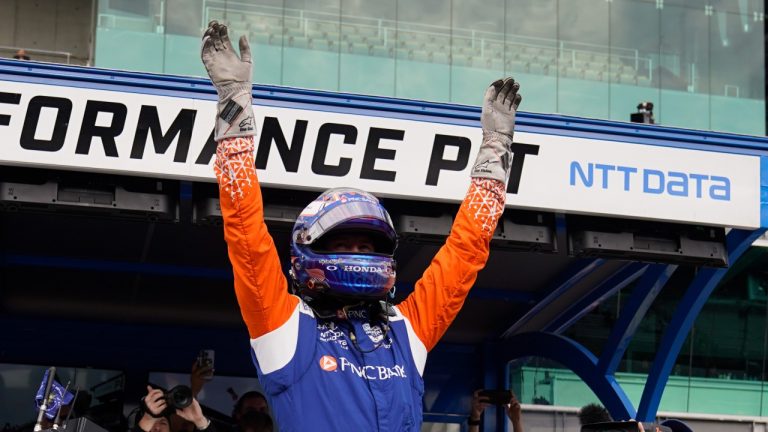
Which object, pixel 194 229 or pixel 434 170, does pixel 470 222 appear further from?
pixel 194 229

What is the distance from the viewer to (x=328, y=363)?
3.79 metres

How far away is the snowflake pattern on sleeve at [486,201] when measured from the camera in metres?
4.22

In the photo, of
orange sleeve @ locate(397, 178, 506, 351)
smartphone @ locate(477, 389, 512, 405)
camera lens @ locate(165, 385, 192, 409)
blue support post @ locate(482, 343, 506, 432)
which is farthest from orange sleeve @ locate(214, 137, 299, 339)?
blue support post @ locate(482, 343, 506, 432)

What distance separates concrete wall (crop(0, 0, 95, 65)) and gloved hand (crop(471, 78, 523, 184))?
14.2 metres

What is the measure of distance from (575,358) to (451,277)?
22.3ft

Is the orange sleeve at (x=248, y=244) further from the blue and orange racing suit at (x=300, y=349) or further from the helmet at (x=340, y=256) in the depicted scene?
the helmet at (x=340, y=256)

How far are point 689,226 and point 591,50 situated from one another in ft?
29.0

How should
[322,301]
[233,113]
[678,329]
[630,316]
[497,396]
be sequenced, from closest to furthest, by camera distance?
[233,113], [322,301], [678,329], [630,316], [497,396]

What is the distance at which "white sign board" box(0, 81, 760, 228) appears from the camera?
7297 mm

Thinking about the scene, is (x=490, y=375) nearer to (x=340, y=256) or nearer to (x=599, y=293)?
(x=599, y=293)

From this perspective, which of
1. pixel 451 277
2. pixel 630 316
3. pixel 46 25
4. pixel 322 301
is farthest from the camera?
pixel 46 25

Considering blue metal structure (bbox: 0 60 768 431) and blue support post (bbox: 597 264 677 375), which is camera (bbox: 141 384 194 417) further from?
blue support post (bbox: 597 264 677 375)

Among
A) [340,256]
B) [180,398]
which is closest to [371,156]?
[180,398]

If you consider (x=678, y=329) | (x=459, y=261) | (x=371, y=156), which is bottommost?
(x=459, y=261)
